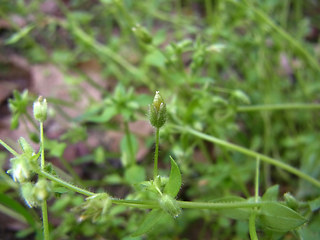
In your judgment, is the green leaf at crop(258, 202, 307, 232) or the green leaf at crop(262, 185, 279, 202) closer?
the green leaf at crop(258, 202, 307, 232)

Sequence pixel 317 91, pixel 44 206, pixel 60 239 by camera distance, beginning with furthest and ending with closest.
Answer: pixel 317 91 < pixel 60 239 < pixel 44 206

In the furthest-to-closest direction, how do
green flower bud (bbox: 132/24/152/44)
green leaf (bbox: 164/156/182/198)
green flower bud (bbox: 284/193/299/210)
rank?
1. green flower bud (bbox: 132/24/152/44)
2. green flower bud (bbox: 284/193/299/210)
3. green leaf (bbox: 164/156/182/198)

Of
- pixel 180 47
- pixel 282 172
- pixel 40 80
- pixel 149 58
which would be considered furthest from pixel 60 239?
pixel 40 80

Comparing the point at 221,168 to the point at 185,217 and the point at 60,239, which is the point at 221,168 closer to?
the point at 185,217

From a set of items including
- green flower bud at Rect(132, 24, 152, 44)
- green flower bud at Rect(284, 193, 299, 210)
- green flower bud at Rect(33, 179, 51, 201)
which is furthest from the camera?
green flower bud at Rect(132, 24, 152, 44)

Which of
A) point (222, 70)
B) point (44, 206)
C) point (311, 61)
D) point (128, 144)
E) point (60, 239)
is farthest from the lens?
point (222, 70)

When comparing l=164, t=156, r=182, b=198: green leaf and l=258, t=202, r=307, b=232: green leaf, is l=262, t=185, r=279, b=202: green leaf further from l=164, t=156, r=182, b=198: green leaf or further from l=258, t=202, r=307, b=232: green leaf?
l=164, t=156, r=182, b=198: green leaf

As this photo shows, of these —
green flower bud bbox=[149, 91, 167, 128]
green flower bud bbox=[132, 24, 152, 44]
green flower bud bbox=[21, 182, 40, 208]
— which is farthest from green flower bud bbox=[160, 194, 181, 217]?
green flower bud bbox=[132, 24, 152, 44]

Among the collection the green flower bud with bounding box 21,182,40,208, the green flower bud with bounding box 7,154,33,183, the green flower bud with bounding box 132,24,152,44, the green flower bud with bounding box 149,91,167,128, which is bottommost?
the green flower bud with bounding box 21,182,40,208
